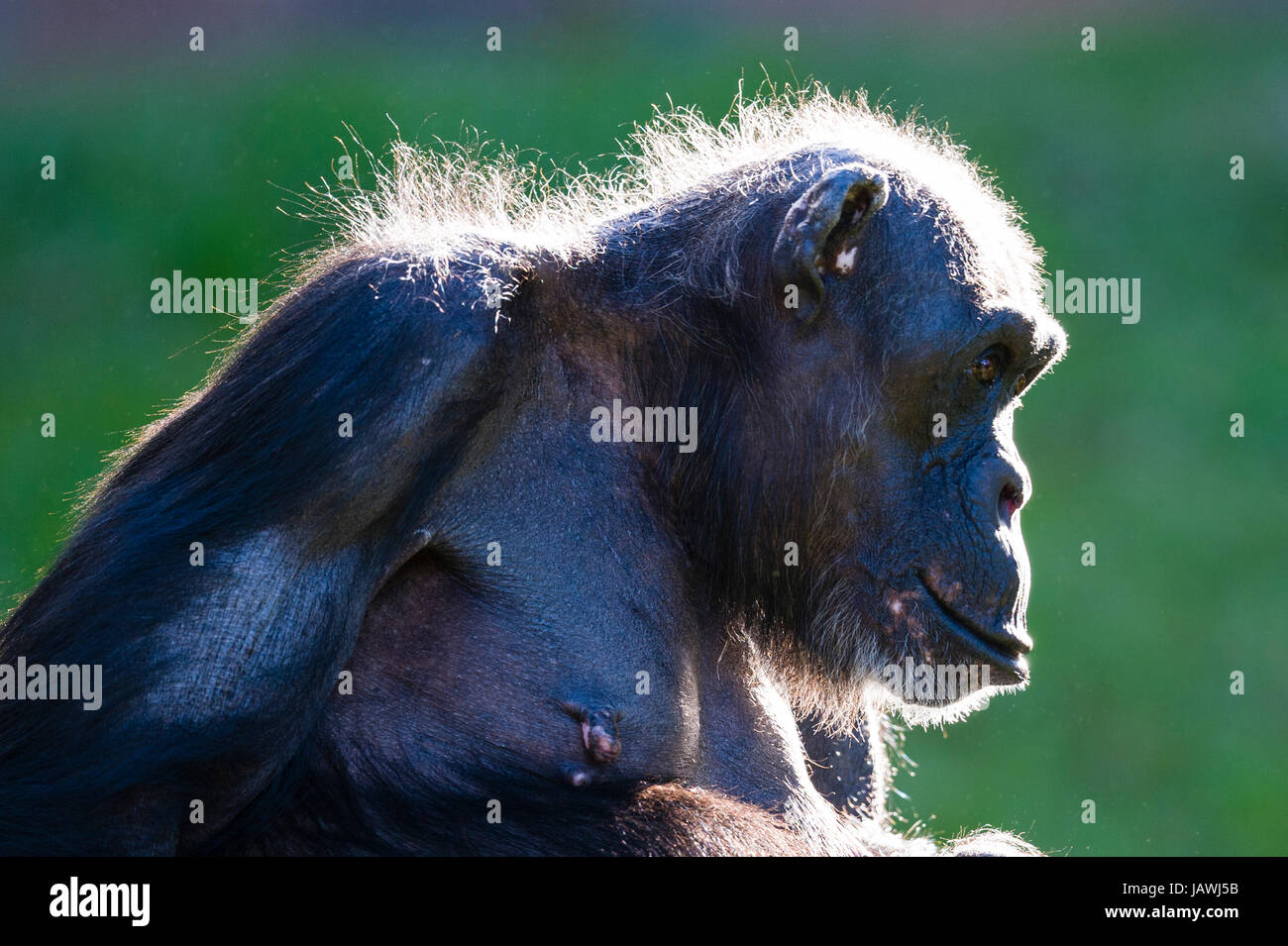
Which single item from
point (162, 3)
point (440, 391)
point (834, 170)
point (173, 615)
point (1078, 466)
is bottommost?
point (173, 615)

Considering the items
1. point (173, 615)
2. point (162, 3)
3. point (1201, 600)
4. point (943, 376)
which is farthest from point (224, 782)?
point (162, 3)

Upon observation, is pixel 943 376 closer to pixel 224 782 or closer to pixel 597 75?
pixel 224 782

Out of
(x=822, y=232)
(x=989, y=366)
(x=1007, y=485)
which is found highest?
(x=822, y=232)

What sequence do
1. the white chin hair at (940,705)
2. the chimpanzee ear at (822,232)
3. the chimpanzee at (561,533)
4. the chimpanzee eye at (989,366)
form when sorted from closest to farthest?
the chimpanzee at (561,533), the chimpanzee ear at (822,232), the chimpanzee eye at (989,366), the white chin hair at (940,705)

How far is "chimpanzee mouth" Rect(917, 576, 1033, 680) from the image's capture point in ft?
12.5

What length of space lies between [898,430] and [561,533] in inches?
33.7

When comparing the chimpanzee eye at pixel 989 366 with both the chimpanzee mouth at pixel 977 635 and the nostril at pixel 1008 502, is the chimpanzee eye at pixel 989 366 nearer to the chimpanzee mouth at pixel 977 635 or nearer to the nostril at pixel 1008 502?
the nostril at pixel 1008 502

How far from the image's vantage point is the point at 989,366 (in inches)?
150

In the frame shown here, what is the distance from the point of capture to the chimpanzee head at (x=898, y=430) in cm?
375

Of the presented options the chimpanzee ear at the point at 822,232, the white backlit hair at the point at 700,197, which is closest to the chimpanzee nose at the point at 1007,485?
the white backlit hair at the point at 700,197

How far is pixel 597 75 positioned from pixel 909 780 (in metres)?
7.84

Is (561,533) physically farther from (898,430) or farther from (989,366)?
(989,366)

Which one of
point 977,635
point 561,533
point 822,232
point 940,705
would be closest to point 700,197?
point 822,232

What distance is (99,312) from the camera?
40.8 ft
